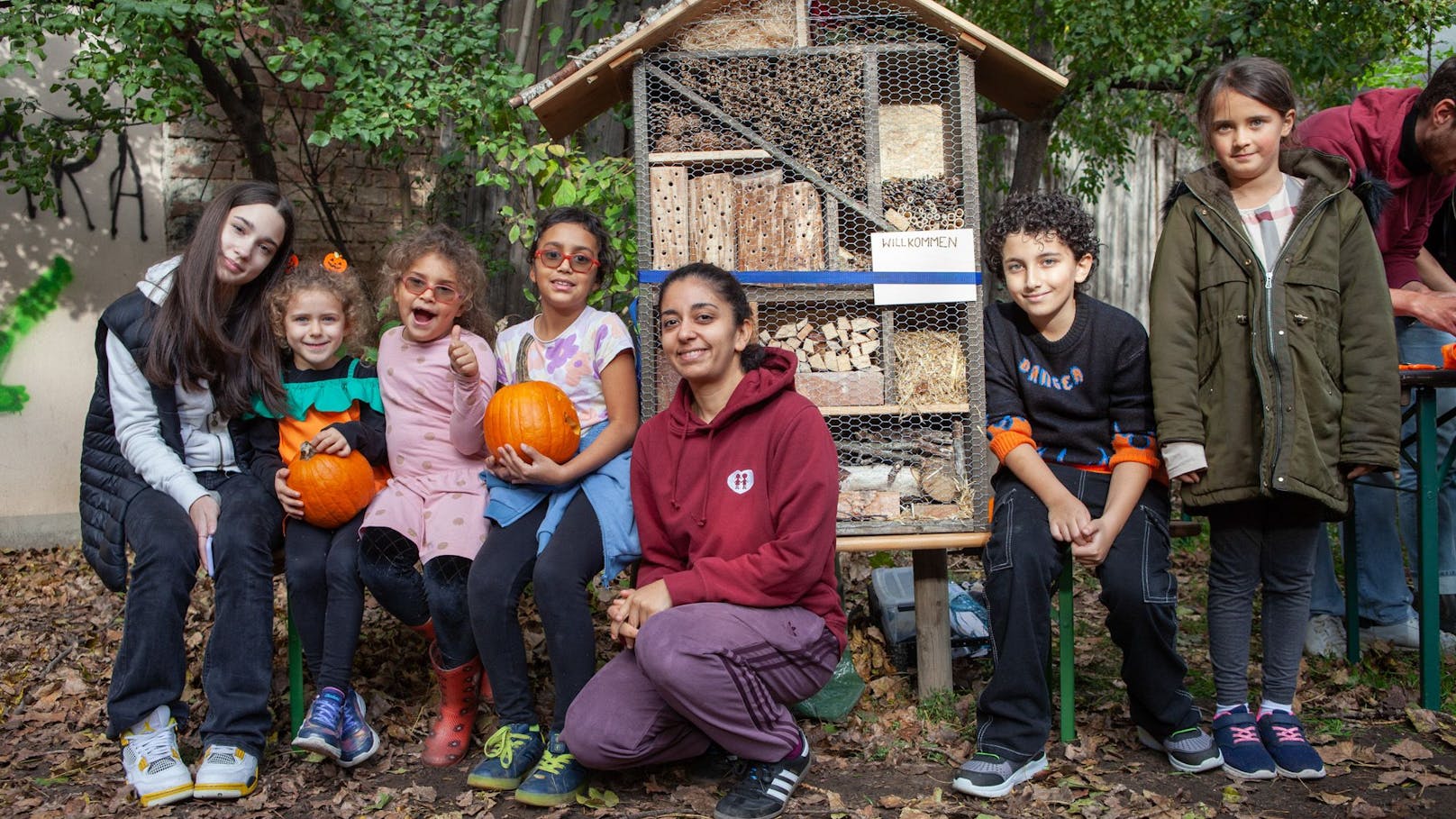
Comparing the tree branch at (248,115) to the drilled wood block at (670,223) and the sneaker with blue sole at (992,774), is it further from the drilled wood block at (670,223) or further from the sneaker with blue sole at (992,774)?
the sneaker with blue sole at (992,774)

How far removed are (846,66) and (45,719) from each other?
3.59m

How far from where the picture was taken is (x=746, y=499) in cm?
314

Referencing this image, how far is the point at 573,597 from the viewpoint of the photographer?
3.29 meters

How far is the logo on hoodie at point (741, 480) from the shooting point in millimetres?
3150

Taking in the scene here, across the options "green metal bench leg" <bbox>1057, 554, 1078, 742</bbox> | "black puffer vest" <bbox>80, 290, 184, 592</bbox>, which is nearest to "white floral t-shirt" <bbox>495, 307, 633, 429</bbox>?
"black puffer vest" <bbox>80, 290, 184, 592</bbox>

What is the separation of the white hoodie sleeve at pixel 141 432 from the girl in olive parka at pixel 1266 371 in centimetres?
293

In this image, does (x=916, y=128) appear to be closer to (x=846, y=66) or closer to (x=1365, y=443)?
(x=846, y=66)

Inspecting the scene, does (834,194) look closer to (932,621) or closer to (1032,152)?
(932,621)

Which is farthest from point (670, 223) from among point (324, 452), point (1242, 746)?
point (1242, 746)

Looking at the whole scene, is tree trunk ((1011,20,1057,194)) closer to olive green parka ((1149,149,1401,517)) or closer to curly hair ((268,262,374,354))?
olive green parka ((1149,149,1401,517))

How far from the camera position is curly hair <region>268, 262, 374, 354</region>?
3740mm

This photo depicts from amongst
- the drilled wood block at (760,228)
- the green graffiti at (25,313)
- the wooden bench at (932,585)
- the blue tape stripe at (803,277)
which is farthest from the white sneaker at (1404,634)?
the green graffiti at (25,313)

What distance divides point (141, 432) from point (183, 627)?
25.5 inches

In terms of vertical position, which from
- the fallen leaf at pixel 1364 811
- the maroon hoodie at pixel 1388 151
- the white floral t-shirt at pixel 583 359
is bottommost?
the fallen leaf at pixel 1364 811
